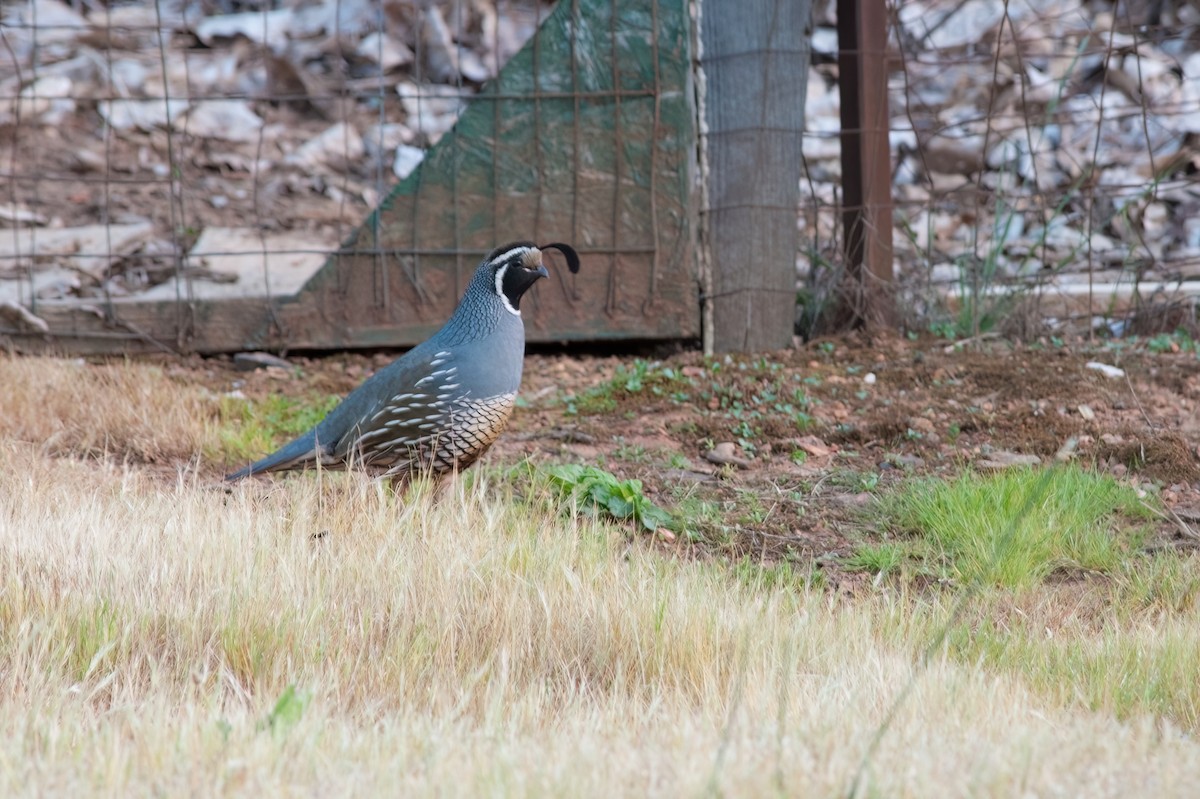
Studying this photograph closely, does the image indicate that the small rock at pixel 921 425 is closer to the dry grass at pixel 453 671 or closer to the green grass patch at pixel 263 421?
the dry grass at pixel 453 671

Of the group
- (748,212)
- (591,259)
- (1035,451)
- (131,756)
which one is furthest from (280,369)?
(131,756)

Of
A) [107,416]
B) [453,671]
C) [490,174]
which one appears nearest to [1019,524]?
[453,671]

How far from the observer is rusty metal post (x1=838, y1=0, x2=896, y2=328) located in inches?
262

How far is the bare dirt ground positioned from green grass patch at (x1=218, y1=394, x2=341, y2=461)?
26 cm

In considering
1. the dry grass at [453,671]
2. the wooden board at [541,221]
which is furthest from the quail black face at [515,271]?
the wooden board at [541,221]

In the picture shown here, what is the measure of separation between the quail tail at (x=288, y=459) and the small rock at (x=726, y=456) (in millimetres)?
1521

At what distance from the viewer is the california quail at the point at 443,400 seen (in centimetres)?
462

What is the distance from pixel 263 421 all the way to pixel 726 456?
1951mm

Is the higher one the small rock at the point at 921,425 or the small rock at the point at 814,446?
the small rock at the point at 921,425

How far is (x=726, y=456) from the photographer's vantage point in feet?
17.6

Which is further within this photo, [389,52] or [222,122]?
[389,52]

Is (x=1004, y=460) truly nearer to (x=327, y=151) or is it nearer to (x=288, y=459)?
(x=288, y=459)

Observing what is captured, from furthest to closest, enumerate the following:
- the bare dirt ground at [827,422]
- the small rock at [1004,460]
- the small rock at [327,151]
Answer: the small rock at [327,151] → the small rock at [1004,460] → the bare dirt ground at [827,422]

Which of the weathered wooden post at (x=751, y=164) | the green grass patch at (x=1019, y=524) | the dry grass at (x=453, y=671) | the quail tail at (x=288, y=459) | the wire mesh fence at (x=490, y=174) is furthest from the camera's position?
the wire mesh fence at (x=490, y=174)
